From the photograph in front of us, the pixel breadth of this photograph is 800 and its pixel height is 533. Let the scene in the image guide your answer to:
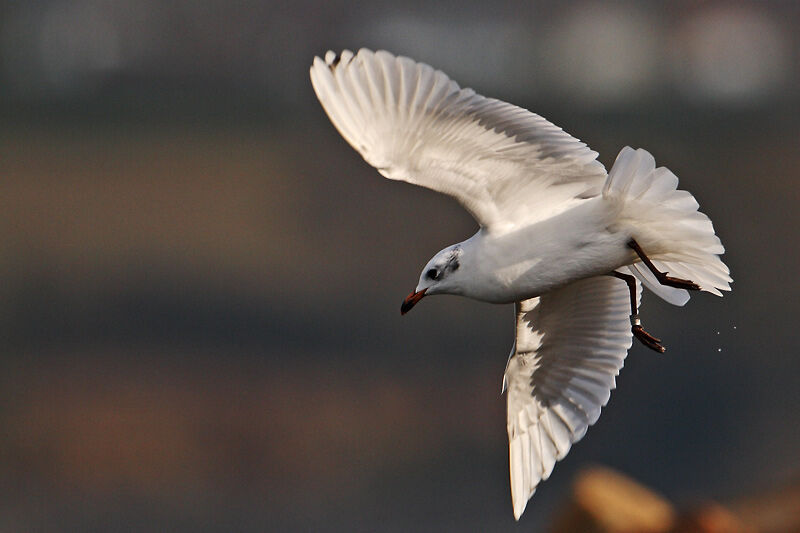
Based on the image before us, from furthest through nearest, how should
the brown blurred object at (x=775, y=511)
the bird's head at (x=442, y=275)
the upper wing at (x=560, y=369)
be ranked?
→ the brown blurred object at (x=775, y=511) → the upper wing at (x=560, y=369) → the bird's head at (x=442, y=275)

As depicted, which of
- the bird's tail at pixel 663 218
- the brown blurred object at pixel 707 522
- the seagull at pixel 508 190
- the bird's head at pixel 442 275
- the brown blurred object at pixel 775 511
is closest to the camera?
the bird's tail at pixel 663 218

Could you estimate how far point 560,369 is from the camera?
11.2 feet

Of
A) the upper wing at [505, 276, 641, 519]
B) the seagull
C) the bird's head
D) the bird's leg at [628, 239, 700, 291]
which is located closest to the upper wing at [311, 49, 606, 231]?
the seagull

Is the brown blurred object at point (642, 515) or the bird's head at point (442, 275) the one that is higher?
the bird's head at point (442, 275)

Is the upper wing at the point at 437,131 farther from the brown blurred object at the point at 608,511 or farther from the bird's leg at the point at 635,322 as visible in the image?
the brown blurred object at the point at 608,511

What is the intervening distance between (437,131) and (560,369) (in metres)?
0.81

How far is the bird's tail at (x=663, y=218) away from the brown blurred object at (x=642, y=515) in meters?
1.73

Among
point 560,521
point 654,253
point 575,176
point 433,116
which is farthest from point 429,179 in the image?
point 560,521

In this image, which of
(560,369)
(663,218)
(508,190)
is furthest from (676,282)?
(560,369)

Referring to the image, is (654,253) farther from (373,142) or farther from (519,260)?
(373,142)

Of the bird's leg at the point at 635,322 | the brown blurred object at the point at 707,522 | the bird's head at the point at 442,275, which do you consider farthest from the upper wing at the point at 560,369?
the brown blurred object at the point at 707,522

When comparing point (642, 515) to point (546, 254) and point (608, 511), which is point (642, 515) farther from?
point (546, 254)

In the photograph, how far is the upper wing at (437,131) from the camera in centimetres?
291

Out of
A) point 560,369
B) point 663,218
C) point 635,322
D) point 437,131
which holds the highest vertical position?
point 437,131
